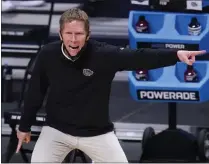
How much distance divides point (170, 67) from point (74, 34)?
1.74m

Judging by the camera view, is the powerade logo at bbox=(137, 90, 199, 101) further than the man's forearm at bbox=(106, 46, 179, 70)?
Yes

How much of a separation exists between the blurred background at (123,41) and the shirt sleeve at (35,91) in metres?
1.42

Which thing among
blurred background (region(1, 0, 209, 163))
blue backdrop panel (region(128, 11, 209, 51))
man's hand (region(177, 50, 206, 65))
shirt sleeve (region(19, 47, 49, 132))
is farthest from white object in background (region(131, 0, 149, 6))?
man's hand (region(177, 50, 206, 65))

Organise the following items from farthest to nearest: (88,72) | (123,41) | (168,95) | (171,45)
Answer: (123,41) < (171,45) < (168,95) < (88,72)

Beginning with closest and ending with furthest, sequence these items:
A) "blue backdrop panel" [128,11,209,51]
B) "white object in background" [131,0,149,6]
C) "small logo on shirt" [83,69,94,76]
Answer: "small logo on shirt" [83,69,94,76] < "blue backdrop panel" [128,11,209,51] < "white object in background" [131,0,149,6]

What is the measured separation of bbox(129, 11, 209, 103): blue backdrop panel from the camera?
19.4ft

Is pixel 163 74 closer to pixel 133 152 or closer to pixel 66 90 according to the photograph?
pixel 133 152

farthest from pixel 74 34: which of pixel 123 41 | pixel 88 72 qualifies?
pixel 123 41

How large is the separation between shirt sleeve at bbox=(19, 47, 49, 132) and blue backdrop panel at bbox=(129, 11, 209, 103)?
4.55ft

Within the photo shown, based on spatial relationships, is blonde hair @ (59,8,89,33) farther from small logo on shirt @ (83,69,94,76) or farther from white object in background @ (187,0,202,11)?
white object in background @ (187,0,202,11)

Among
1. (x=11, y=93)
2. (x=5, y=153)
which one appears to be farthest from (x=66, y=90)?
(x=11, y=93)

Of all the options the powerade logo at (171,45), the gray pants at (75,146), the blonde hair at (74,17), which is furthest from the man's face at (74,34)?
the powerade logo at (171,45)

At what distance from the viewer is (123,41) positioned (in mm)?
7430

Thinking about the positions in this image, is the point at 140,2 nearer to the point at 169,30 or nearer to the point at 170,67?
the point at 169,30
